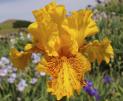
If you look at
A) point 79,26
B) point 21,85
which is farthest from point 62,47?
point 21,85

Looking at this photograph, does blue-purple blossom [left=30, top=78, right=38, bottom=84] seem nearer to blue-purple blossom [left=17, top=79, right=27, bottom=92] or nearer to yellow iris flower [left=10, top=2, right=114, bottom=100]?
blue-purple blossom [left=17, top=79, right=27, bottom=92]

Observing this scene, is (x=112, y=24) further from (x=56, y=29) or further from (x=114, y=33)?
(x=56, y=29)

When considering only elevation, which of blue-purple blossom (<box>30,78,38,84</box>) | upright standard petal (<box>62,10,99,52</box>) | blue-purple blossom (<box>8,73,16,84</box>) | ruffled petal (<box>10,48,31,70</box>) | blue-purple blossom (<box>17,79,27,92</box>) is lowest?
blue-purple blossom (<box>30,78,38,84</box>)

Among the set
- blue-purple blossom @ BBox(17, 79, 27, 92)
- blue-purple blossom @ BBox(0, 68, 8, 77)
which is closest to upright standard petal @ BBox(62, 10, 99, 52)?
blue-purple blossom @ BBox(17, 79, 27, 92)

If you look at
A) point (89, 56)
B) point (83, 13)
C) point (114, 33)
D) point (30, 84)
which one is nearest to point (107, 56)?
point (89, 56)

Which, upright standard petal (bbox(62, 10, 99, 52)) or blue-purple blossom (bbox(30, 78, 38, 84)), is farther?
blue-purple blossom (bbox(30, 78, 38, 84))

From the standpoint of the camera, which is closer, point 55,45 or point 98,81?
point 55,45

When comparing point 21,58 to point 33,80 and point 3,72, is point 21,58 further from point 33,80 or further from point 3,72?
point 3,72

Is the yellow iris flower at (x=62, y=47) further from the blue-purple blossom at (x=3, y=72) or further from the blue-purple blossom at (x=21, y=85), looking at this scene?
the blue-purple blossom at (x=3, y=72)
